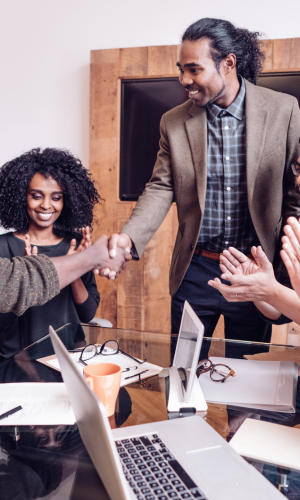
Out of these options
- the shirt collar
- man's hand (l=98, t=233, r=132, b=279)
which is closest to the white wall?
the shirt collar

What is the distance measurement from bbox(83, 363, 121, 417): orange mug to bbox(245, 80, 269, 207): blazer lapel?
101 cm

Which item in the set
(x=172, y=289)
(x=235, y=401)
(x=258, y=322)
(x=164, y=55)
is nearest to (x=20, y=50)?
(x=164, y=55)

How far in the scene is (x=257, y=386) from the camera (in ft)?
3.46

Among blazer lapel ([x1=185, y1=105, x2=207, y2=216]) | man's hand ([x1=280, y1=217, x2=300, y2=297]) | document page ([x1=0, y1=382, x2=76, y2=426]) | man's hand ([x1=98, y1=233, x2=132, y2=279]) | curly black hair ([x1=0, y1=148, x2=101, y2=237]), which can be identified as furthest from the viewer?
curly black hair ([x1=0, y1=148, x2=101, y2=237])

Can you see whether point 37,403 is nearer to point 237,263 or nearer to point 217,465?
point 217,465

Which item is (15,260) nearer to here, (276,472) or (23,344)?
(23,344)

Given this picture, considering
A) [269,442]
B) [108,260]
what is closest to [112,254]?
[108,260]

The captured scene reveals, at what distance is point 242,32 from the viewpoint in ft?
5.82

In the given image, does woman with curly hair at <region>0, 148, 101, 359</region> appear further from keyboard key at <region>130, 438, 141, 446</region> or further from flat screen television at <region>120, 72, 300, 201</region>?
keyboard key at <region>130, 438, 141, 446</region>

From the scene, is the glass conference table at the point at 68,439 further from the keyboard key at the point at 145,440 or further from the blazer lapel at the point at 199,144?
the blazer lapel at the point at 199,144

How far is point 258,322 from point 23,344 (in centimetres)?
101

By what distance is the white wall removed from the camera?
2713 millimetres

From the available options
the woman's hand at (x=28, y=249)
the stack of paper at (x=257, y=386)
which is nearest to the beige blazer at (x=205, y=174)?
the woman's hand at (x=28, y=249)

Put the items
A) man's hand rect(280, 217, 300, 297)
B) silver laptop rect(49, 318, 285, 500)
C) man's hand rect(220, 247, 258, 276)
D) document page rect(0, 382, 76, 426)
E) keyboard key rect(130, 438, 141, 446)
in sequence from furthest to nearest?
man's hand rect(220, 247, 258, 276), man's hand rect(280, 217, 300, 297), document page rect(0, 382, 76, 426), keyboard key rect(130, 438, 141, 446), silver laptop rect(49, 318, 285, 500)
